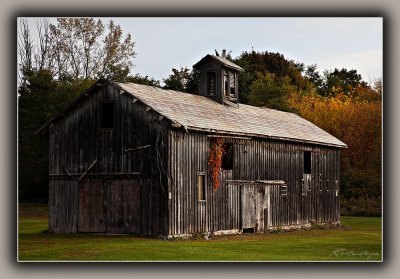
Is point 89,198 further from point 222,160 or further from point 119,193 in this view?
point 222,160

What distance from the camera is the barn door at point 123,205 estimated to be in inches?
1271

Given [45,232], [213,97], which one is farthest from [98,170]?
[213,97]

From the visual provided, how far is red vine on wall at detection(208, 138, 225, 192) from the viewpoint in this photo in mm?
34125

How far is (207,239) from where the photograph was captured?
32.6m

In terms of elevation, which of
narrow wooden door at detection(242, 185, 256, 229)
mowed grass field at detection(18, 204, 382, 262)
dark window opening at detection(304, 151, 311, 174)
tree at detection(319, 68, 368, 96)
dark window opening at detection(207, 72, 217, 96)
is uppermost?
tree at detection(319, 68, 368, 96)

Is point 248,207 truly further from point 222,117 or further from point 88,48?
point 88,48

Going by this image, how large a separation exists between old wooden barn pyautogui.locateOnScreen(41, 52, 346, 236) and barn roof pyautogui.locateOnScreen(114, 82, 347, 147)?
93mm

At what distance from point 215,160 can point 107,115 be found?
493 centimetres

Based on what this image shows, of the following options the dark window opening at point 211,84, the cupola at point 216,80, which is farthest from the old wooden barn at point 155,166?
the dark window opening at point 211,84

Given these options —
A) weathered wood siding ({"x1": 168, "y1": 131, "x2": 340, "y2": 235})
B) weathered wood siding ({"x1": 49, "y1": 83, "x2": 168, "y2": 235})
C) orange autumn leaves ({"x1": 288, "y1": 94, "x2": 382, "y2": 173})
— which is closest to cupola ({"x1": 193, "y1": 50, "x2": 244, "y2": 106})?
weathered wood siding ({"x1": 168, "y1": 131, "x2": 340, "y2": 235})

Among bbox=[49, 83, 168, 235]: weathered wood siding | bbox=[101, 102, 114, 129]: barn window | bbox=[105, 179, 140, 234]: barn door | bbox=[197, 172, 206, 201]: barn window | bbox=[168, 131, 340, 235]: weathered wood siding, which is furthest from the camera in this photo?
bbox=[197, 172, 206, 201]: barn window

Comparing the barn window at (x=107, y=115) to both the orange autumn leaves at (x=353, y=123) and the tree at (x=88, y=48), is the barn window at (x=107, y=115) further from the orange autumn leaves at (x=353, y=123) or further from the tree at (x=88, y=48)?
the orange autumn leaves at (x=353, y=123)

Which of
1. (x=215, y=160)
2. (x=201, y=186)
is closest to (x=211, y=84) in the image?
(x=215, y=160)

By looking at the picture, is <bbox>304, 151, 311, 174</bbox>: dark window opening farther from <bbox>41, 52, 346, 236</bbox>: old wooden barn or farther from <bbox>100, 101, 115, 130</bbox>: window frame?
<bbox>100, 101, 115, 130</bbox>: window frame
